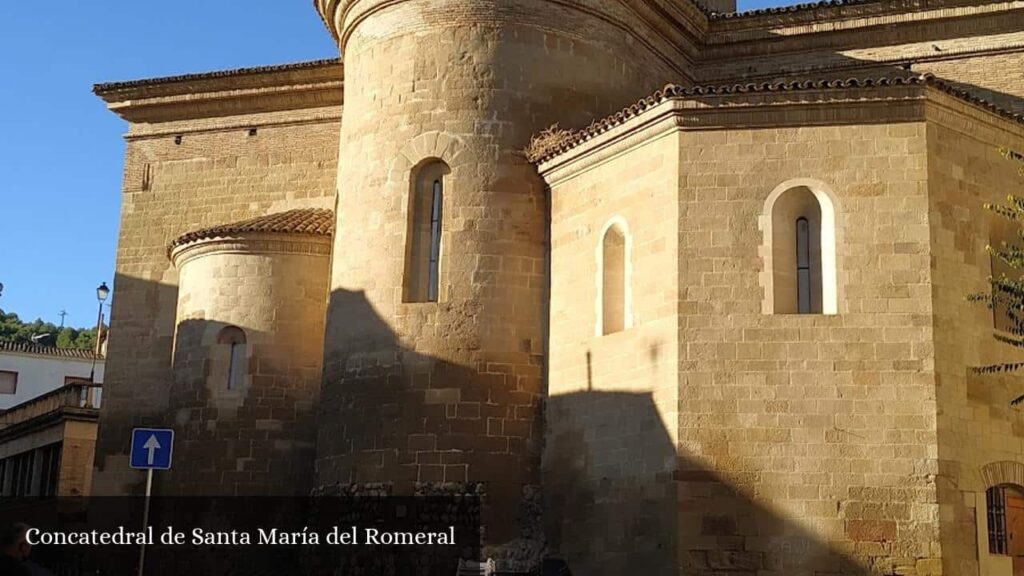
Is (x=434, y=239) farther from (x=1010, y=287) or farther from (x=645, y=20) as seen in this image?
(x=1010, y=287)

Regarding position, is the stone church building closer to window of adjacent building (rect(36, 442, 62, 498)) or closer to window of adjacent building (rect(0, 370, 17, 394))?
window of adjacent building (rect(36, 442, 62, 498))

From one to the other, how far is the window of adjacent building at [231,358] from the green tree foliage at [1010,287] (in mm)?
10414

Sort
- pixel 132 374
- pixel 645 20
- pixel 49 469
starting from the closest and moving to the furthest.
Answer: pixel 645 20 < pixel 132 374 < pixel 49 469

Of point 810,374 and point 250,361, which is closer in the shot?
point 810,374

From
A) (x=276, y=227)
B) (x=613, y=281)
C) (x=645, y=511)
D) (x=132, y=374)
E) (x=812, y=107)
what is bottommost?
(x=645, y=511)

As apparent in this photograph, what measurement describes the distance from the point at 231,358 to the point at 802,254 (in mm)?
9015

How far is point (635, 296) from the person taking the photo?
15.2 meters

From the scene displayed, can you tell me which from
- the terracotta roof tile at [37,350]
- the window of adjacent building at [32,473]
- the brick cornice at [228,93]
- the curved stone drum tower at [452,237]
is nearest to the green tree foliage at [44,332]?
the terracotta roof tile at [37,350]

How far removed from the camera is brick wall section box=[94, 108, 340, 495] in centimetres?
2189

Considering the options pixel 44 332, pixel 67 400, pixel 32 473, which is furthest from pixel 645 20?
pixel 44 332

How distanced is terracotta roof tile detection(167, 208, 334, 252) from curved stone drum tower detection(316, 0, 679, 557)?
1.64 metres

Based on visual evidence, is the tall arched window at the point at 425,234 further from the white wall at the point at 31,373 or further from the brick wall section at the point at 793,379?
the white wall at the point at 31,373

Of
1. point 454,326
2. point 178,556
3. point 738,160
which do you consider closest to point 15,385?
point 178,556

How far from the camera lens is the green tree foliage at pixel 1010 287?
13578mm
